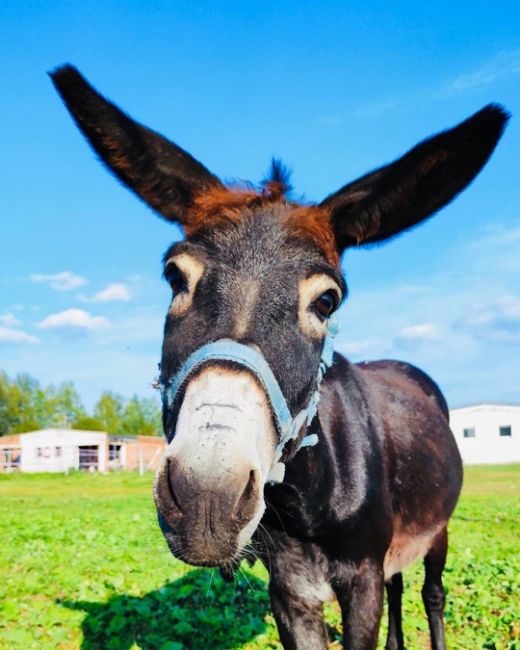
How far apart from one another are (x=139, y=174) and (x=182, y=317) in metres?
1.08

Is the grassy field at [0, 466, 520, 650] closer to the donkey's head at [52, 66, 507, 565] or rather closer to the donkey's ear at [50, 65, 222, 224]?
the donkey's head at [52, 66, 507, 565]

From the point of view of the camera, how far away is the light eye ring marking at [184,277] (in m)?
2.76

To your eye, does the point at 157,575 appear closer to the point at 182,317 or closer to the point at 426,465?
the point at 426,465

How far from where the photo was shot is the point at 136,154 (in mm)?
3377

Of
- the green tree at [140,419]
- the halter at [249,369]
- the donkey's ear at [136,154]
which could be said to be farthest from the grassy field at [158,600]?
the green tree at [140,419]

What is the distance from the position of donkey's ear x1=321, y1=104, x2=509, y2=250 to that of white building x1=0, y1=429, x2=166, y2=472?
49.2 m

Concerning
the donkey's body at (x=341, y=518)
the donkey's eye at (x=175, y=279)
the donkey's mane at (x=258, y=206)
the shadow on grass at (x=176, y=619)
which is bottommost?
the shadow on grass at (x=176, y=619)

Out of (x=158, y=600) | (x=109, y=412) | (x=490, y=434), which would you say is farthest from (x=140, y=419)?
(x=158, y=600)

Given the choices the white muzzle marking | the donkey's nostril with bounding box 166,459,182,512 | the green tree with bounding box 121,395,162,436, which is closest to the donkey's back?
the white muzzle marking

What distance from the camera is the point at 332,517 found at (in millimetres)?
3553

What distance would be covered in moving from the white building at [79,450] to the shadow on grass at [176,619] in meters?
44.9

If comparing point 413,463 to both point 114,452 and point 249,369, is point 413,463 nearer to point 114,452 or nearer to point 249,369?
point 249,369

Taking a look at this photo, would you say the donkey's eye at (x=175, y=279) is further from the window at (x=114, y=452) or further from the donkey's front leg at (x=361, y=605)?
the window at (x=114, y=452)

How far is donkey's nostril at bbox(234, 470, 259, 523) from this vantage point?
2137 mm
